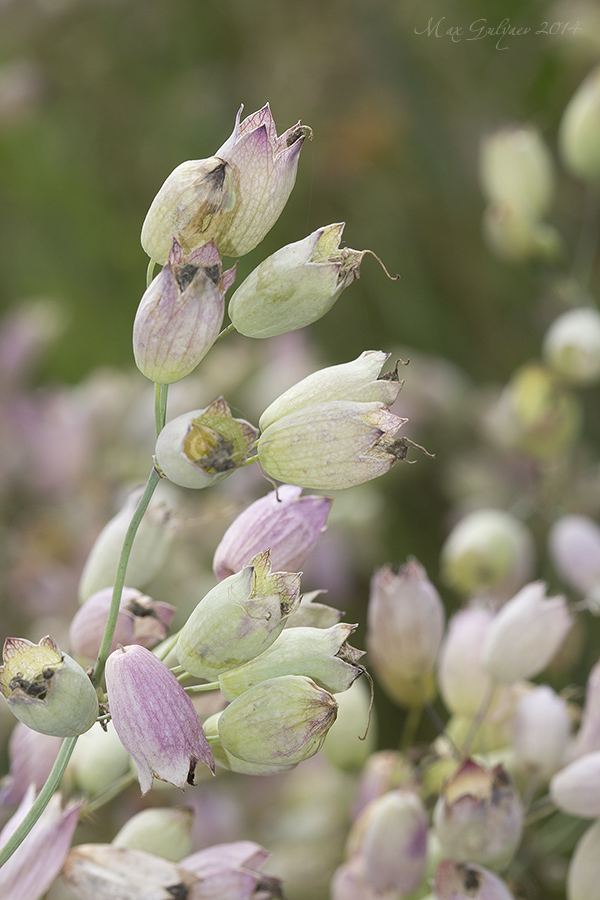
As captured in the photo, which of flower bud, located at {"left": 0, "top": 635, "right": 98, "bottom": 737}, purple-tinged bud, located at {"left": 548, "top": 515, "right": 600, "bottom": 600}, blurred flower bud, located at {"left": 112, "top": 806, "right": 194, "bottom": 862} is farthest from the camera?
purple-tinged bud, located at {"left": 548, "top": 515, "right": 600, "bottom": 600}

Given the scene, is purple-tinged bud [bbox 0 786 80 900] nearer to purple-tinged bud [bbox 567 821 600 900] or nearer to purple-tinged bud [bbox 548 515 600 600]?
purple-tinged bud [bbox 567 821 600 900]

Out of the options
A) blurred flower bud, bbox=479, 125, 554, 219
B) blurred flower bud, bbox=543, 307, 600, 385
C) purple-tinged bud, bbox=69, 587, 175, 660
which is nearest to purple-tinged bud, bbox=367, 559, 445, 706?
purple-tinged bud, bbox=69, 587, 175, 660

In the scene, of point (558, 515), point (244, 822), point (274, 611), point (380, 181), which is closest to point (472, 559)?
point (558, 515)

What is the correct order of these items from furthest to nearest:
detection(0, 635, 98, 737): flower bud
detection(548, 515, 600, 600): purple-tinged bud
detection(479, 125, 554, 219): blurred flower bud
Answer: detection(479, 125, 554, 219): blurred flower bud
detection(548, 515, 600, 600): purple-tinged bud
detection(0, 635, 98, 737): flower bud

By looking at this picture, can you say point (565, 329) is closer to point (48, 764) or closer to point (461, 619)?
point (461, 619)

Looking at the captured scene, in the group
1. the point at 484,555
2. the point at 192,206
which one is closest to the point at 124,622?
the point at 192,206

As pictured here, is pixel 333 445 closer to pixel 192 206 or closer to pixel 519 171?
pixel 192 206
